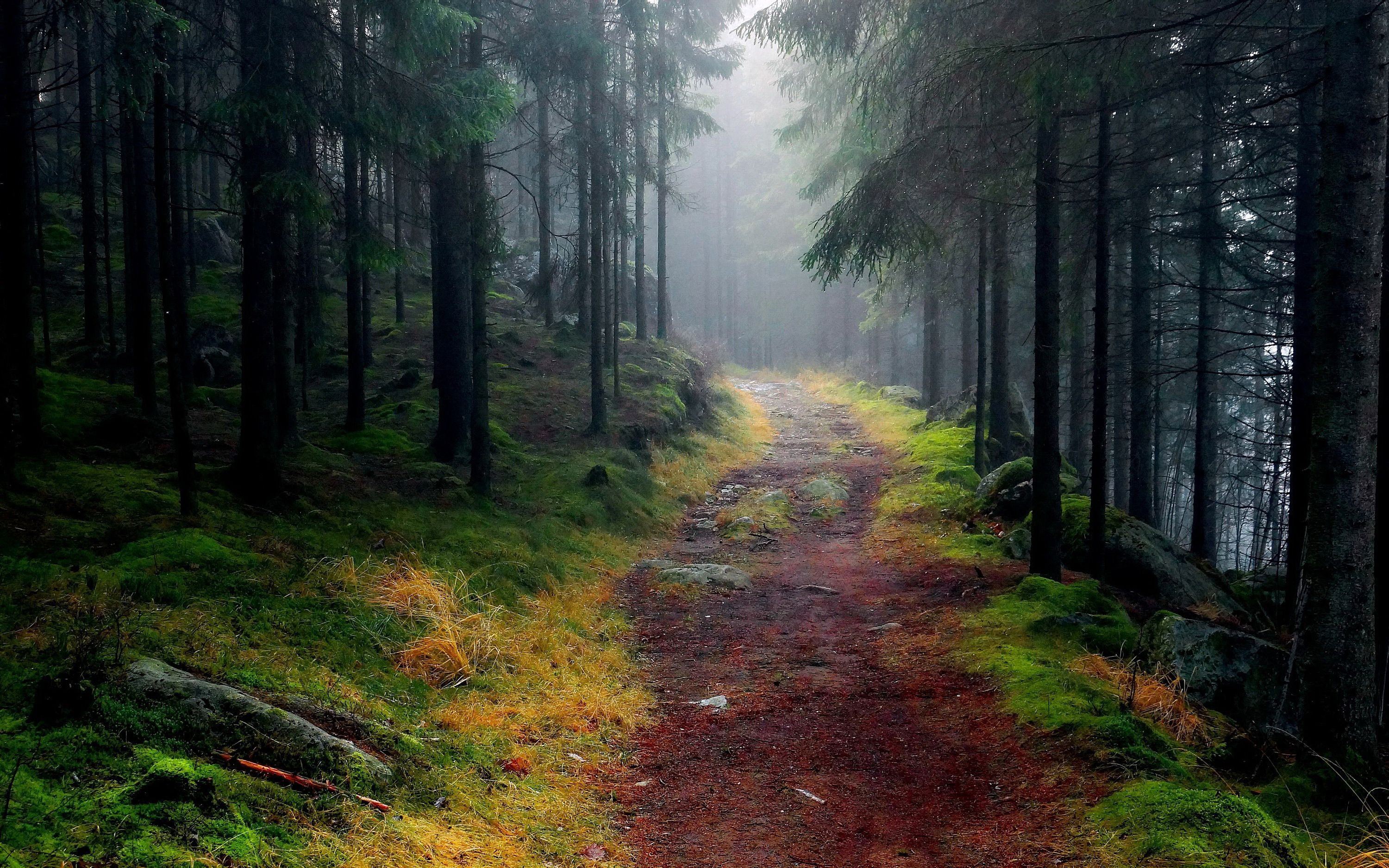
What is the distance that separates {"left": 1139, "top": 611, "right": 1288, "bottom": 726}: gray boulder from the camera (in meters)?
6.63

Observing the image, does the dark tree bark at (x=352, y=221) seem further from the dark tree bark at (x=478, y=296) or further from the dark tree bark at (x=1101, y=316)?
the dark tree bark at (x=1101, y=316)

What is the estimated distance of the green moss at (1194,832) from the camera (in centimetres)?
402

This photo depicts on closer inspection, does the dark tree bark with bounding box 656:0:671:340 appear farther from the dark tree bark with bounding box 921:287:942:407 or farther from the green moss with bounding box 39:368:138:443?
the green moss with bounding box 39:368:138:443

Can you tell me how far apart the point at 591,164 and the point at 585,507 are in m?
8.24

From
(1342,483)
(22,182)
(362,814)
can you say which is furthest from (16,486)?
(1342,483)

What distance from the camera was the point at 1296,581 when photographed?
9.32m

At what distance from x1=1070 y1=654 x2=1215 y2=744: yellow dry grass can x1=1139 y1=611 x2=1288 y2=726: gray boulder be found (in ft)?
0.69

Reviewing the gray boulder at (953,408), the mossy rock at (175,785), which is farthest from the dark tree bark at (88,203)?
the gray boulder at (953,408)

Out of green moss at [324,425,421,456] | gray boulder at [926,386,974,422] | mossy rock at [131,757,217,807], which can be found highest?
gray boulder at [926,386,974,422]

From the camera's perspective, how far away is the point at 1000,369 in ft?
57.7

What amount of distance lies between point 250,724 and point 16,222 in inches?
294

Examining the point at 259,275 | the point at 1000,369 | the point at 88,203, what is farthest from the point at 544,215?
the point at 259,275

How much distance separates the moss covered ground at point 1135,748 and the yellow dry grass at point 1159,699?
0.01 metres

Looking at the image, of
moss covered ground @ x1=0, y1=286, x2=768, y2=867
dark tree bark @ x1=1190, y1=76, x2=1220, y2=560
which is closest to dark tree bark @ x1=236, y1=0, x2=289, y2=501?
moss covered ground @ x1=0, y1=286, x2=768, y2=867
